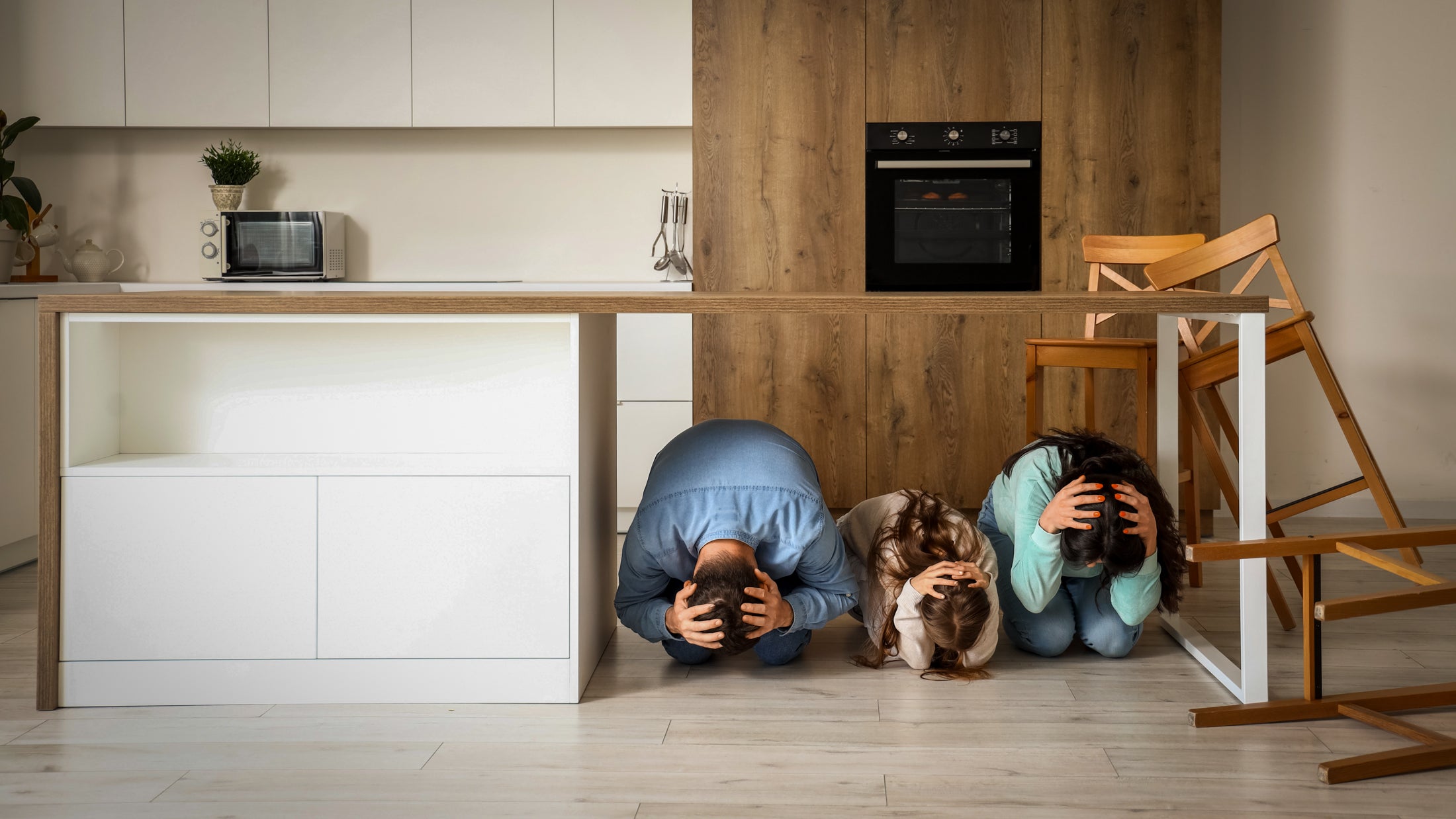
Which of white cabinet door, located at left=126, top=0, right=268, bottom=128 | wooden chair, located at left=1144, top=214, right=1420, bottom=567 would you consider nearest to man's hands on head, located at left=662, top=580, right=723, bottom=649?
wooden chair, located at left=1144, top=214, right=1420, bottom=567

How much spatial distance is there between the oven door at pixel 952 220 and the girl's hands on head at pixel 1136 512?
5.13ft

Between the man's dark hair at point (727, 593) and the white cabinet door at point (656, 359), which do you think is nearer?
the man's dark hair at point (727, 593)

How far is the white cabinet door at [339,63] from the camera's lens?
13.3ft

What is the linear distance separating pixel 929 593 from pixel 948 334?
1.95 meters

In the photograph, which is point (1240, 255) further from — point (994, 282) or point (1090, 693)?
point (994, 282)

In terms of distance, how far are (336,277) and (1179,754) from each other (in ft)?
11.4

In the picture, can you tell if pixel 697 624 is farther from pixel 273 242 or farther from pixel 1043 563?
pixel 273 242

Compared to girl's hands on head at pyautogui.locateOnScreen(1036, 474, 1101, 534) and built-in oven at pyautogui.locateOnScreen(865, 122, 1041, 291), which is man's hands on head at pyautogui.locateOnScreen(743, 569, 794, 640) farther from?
built-in oven at pyautogui.locateOnScreen(865, 122, 1041, 291)

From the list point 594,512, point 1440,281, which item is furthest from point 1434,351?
point 594,512

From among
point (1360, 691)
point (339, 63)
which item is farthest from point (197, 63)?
point (1360, 691)

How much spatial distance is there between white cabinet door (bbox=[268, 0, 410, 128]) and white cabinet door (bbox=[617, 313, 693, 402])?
1.18 m

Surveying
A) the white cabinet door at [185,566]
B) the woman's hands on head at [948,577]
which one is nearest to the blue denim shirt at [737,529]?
the woman's hands on head at [948,577]

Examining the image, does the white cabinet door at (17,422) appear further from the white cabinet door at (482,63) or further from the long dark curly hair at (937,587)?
the long dark curly hair at (937,587)

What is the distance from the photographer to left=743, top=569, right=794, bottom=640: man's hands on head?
2.01m
